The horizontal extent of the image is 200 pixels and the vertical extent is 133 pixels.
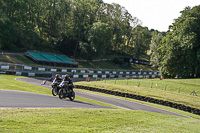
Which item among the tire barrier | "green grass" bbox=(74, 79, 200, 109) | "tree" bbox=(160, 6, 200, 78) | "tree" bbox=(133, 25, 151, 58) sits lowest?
the tire barrier

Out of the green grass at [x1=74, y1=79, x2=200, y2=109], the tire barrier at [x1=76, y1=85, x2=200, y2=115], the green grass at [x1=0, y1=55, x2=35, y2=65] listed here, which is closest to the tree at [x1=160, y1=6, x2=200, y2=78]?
the green grass at [x1=74, y1=79, x2=200, y2=109]

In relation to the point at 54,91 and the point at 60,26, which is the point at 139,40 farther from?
the point at 54,91

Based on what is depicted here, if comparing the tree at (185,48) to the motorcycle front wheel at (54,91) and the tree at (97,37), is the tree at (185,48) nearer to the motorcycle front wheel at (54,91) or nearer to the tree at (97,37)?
the tree at (97,37)

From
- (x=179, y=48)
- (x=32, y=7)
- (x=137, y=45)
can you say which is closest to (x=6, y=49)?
(x=32, y=7)

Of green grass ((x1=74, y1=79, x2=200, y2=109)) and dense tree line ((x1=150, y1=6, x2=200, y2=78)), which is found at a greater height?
dense tree line ((x1=150, y1=6, x2=200, y2=78))

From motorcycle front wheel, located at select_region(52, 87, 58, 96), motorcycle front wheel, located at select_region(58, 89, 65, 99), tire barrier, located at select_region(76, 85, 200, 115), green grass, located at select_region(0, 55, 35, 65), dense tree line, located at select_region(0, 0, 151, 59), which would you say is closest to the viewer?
motorcycle front wheel, located at select_region(58, 89, 65, 99)

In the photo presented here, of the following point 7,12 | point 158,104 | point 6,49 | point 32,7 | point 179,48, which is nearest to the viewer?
point 158,104

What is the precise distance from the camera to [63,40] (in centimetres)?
7706

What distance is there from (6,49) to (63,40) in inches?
902

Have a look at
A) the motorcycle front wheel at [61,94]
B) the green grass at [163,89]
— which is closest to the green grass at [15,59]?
the green grass at [163,89]

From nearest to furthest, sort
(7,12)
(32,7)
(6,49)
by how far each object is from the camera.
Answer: (6,49), (7,12), (32,7)

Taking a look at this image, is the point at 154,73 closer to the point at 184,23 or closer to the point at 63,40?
the point at 184,23

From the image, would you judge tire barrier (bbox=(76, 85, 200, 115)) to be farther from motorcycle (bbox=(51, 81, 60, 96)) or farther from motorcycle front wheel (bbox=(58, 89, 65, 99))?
motorcycle front wheel (bbox=(58, 89, 65, 99))

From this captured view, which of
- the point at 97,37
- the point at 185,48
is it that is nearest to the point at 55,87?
the point at 185,48
